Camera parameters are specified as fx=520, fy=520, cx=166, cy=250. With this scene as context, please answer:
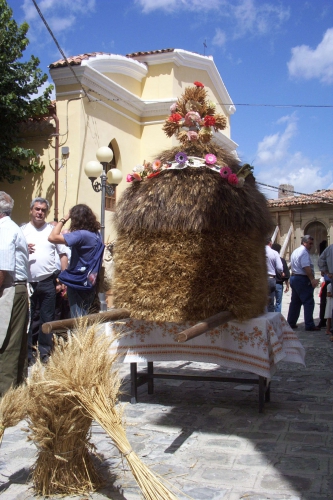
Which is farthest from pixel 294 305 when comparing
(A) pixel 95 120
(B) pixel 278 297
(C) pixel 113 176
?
(A) pixel 95 120

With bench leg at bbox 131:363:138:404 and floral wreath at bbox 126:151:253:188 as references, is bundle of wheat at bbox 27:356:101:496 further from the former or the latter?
floral wreath at bbox 126:151:253:188

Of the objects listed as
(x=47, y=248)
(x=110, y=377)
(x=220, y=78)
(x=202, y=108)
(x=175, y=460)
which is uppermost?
(x=220, y=78)

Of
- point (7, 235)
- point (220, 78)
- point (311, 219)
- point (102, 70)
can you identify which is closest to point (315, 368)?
point (7, 235)

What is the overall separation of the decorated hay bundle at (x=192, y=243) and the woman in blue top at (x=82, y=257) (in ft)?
4.30

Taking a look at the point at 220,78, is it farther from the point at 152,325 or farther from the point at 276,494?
the point at 276,494

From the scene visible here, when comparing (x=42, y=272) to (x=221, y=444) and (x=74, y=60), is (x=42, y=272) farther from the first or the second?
(x=74, y=60)

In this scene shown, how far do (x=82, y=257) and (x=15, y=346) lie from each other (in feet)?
6.04

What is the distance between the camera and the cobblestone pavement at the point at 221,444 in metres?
3.14

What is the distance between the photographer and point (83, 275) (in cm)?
604

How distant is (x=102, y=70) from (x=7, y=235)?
11.6m

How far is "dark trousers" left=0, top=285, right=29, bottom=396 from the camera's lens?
4.39m

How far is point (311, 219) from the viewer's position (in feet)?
102

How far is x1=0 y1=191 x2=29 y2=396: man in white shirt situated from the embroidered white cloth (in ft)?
2.76

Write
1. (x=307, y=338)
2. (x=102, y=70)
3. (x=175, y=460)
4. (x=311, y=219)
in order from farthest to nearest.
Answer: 1. (x=311, y=219)
2. (x=102, y=70)
3. (x=307, y=338)
4. (x=175, y=460)
